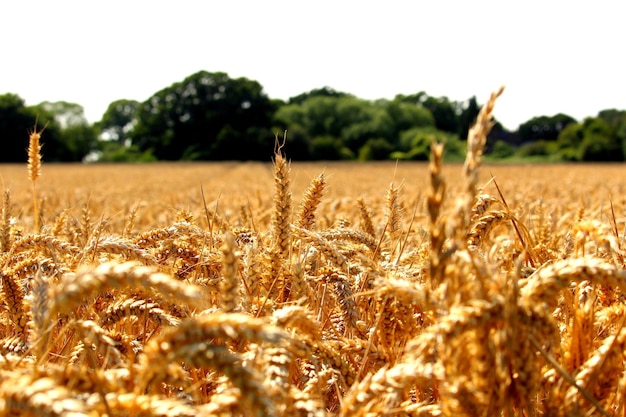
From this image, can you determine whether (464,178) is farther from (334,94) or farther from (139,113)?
(334,94)

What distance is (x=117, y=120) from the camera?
126188 millimetres

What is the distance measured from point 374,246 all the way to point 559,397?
980mm

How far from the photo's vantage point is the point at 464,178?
907 mm

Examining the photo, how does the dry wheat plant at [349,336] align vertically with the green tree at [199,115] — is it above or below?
below

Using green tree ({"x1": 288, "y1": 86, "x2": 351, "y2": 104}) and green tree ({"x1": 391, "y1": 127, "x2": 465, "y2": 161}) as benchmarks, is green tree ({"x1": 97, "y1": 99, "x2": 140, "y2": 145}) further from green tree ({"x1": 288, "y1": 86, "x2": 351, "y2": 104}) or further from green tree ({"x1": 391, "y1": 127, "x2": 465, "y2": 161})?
green tree ({"x1": 391, "y1": 127, "x2": 465, "y2": 161})

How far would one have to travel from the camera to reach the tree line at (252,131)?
237 ft

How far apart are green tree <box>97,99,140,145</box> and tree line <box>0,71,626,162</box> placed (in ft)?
65.7

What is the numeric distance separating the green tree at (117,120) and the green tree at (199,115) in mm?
40437

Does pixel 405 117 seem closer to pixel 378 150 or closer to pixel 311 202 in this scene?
pixel 378 150

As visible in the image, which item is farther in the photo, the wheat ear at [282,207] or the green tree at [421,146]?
the green tree at [421,146]

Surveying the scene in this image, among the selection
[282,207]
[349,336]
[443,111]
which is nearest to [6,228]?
[282,207]

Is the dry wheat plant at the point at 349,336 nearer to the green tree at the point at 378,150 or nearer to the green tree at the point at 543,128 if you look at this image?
the green tree at the point at 378,150

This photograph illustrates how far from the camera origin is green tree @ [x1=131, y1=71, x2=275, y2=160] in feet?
265

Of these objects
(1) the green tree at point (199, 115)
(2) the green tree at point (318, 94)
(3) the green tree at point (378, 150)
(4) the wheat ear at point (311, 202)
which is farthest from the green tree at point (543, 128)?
(4) the wheat ear at point (311, 202)
